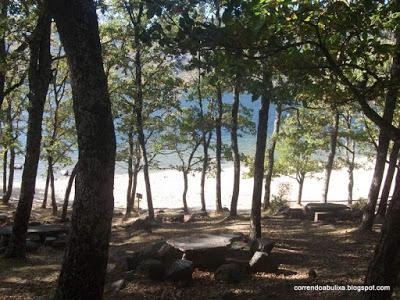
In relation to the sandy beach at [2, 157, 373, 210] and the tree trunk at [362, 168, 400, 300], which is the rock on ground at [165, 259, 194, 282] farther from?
the sandy beach at [2, 157, 373, 210]

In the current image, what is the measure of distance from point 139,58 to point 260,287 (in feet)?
51.4

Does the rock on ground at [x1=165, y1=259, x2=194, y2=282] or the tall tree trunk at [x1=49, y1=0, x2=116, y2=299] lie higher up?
the tall tree trunk at [x1=49, y1=0, x2=116, y2=299]

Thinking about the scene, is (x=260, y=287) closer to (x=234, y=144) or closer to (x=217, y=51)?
(x=217, y=51)

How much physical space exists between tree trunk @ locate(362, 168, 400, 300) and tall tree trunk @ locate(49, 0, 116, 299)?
366 cm

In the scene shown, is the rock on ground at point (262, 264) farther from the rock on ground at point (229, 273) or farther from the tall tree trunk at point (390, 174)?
the tall tree trunk at point (390, 174)

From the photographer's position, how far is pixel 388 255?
207 inches

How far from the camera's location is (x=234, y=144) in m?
23.5

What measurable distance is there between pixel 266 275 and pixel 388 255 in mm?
4537

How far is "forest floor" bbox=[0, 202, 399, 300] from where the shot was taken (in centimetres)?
834

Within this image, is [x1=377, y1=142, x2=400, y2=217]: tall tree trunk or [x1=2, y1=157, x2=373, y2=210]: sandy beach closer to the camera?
[x1=377, y1=142, x2=400, y2=217]: tall tree trunk

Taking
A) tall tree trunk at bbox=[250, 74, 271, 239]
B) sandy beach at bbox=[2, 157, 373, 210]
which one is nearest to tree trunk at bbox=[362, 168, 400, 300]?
tall tree trunk at bbox=[250, 74, 271, 239]

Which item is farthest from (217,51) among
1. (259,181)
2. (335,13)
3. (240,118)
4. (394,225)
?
(240,118)

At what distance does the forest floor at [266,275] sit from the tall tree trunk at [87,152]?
2.47 metres

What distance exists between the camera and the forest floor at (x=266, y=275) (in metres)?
8.34
